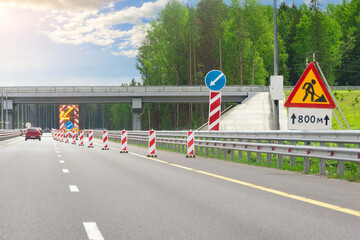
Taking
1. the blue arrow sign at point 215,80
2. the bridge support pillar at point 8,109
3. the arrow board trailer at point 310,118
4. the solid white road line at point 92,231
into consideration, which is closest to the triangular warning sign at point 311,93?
the arrow board trailer at point 310,118

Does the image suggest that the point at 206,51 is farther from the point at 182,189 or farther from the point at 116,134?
the point at 182,189

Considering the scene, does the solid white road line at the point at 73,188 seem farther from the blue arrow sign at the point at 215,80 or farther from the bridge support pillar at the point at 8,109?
the bridge support pillar at the point at 8,109

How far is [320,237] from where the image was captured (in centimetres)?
545

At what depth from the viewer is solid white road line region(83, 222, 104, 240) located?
5555 millimetres

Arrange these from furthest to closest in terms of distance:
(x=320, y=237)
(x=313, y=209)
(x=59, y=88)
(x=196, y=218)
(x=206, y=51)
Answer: (x=206, y=51), (x=59, y=88), (x=313, y=209), (x=196, y=218), (x=320, y=237)

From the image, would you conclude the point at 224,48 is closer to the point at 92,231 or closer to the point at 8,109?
the point at 8,109

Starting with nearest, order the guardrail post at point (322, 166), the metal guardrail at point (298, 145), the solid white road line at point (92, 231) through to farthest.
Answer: the solid white road line at point (92, 231) < the metal guardrail at point (298, 145) < the guardrail post at point (322, 166)

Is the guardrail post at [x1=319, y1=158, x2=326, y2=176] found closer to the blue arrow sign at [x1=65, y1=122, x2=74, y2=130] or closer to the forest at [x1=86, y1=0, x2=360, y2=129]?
the blue arrow sign at [x1=65, y1=122, x2=74, y2=130]

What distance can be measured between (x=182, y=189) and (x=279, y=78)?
1087 centimetres

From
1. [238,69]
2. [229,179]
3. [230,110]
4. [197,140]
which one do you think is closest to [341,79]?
[238,69]

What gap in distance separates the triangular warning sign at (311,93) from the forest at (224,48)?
68744mm

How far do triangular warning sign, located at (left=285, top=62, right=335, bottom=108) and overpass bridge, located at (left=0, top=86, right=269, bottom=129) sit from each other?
187 feet

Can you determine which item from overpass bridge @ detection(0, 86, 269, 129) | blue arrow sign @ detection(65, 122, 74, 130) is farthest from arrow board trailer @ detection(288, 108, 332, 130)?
overpass bridge @ detection(0, 86, 269, 129)

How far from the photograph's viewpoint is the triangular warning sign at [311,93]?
12.2 meters
